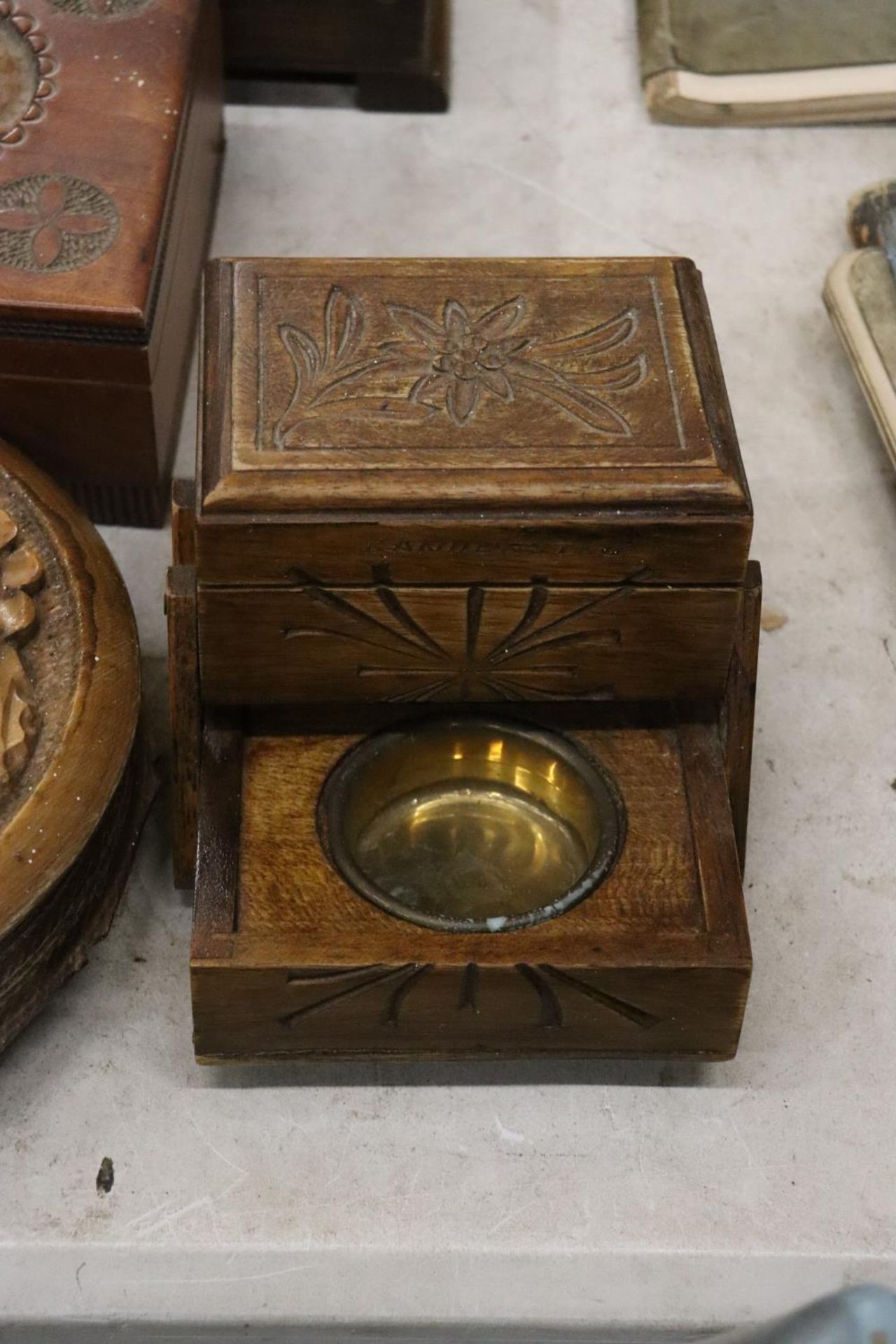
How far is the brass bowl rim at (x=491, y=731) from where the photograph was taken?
59.7 inches

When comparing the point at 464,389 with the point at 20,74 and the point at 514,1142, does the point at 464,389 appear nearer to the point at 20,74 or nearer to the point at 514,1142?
the point at 514,1142

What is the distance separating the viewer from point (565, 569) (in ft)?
4.85

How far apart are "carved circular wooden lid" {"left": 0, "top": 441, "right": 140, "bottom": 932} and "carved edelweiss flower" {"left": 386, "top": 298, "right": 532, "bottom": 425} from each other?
36 centimetres

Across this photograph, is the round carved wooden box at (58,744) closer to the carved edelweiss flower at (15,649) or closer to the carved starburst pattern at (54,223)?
the carved edelweiss flower at (15,649)

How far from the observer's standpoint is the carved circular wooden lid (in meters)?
1.48

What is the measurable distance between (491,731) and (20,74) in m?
0.91

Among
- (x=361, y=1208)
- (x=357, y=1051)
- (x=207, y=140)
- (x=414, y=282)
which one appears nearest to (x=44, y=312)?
(x=414, y=282)

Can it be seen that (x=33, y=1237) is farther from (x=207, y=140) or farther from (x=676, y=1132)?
(x=207, y=140)

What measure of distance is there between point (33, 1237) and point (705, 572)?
2.44 feet

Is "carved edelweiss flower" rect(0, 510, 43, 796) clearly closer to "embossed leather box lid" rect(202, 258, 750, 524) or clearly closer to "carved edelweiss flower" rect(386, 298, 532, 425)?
"embossed leather box lid" rect(202, 258, 750, 524)

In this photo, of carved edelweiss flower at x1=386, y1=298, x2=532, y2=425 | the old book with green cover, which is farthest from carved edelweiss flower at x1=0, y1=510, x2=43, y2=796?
the old book with green cover

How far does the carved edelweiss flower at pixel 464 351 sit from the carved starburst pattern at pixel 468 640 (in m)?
0.15

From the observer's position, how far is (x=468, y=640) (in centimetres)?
153

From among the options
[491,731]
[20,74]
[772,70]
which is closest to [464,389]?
[491,731]
